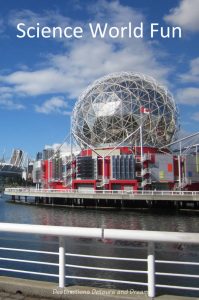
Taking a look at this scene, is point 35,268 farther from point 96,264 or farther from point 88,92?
point 88,92

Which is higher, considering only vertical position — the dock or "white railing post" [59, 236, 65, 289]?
"white railing post" [59, 236, 65, 289]

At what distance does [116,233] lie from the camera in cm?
550

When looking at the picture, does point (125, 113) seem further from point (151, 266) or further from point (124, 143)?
point (151, 266)

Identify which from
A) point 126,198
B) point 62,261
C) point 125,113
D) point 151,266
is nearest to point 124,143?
point 125,113

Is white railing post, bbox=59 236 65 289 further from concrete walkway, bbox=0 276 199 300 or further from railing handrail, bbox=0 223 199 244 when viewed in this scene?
railing handrail, bbox=0 223 199 244

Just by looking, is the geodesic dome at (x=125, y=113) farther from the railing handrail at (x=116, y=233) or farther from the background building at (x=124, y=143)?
the railing handrail at (x=116, y=233)

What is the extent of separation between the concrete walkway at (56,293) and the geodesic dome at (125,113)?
69.7 metres

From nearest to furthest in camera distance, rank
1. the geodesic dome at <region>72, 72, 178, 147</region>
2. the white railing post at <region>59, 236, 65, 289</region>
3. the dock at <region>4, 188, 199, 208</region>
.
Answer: the white railing post at <region>59, 236, 65, 289</region>, the dock at <region>4, 188, 199, 208</region>, the geodesic dome at <region>72, 72, 178, 147</region>

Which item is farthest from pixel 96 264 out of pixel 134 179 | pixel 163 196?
pixel 134 179

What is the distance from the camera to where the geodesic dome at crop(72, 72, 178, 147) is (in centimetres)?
7906

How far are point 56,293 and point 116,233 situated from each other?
48.7 inches

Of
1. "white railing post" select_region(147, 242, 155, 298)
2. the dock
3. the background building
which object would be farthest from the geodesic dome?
"white railing post" select_region(147, 242, 155, 298)

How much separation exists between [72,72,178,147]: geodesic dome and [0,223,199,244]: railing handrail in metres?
69.8

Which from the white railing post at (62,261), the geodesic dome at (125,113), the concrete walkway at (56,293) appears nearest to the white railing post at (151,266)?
the concrete walkway at (56,293)
